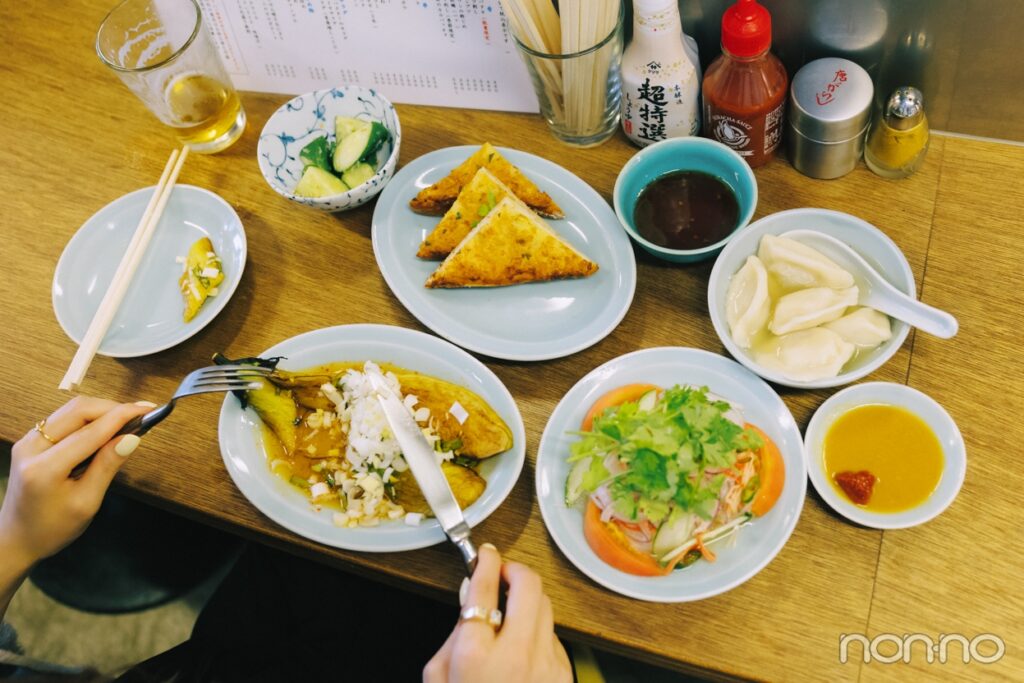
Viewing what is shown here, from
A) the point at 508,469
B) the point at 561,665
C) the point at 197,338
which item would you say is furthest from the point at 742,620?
the point at 197,338

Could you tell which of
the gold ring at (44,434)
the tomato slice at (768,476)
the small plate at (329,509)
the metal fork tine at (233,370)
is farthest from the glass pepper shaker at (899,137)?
the gold ring at (44,434)

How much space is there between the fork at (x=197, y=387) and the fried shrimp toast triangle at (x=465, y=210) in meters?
0.43

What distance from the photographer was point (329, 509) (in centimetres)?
152

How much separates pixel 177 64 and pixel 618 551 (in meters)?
1.34

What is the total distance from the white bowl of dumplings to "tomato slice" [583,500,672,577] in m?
0.36

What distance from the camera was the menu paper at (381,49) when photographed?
1766 millimetres

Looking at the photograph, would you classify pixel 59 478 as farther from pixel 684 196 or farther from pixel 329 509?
pixel 684 196

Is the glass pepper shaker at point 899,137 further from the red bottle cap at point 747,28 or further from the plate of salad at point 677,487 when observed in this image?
the plate of salad at point 677,487

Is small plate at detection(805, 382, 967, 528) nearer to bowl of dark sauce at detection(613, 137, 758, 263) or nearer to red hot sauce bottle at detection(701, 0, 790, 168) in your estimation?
bowl of dark sauce at detection(613, 137, 758, 263)

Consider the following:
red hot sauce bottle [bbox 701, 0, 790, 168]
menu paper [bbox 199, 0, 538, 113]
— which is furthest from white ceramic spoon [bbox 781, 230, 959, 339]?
menu paper [bbox 199, 0, 538, 113]

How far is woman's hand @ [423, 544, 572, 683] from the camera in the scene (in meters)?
1.21

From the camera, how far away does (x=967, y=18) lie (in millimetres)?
1500

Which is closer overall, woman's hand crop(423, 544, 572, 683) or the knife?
woman's hand crop(423, 544, 572, 683)

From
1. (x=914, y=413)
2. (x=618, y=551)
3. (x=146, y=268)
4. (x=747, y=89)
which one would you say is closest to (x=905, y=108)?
(x=747, y=89)
